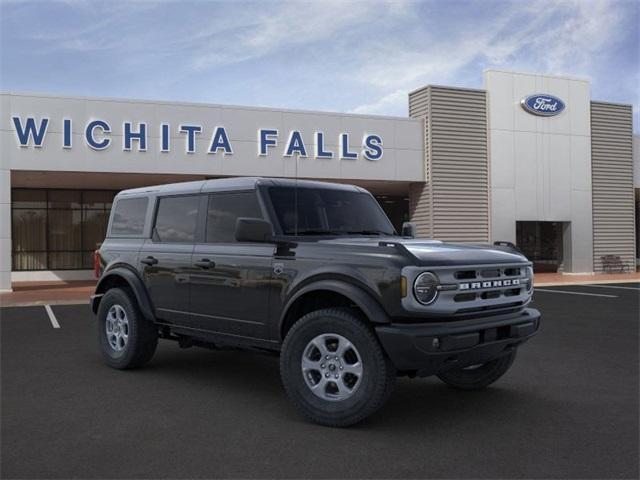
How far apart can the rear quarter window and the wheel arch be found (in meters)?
2.52

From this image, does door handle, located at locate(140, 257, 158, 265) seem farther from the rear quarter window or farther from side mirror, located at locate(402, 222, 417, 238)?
side mirror, located at locate(402, 222, 417, 238)

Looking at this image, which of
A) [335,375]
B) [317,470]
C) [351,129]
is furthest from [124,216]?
[351,129]

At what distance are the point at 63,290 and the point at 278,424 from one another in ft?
52.4

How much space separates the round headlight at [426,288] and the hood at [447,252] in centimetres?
11

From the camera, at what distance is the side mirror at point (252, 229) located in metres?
5.27

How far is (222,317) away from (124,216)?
91.2 inches

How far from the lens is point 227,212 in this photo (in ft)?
20.3

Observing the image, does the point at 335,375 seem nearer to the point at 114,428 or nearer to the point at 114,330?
the point at 114,428

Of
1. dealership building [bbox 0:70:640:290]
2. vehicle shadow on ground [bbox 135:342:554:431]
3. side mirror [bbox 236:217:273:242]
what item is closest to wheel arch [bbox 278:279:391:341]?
side mirror [bbox 236:217:273:242]

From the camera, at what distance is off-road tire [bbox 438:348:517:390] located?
598 cm

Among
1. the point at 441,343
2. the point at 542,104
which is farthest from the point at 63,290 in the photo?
the point at 542,104

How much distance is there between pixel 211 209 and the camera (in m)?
6.36

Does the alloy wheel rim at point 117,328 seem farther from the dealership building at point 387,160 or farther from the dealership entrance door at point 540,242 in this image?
the dealership entrance door at point 540,242

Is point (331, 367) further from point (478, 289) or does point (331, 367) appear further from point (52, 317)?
point (52, 317)
